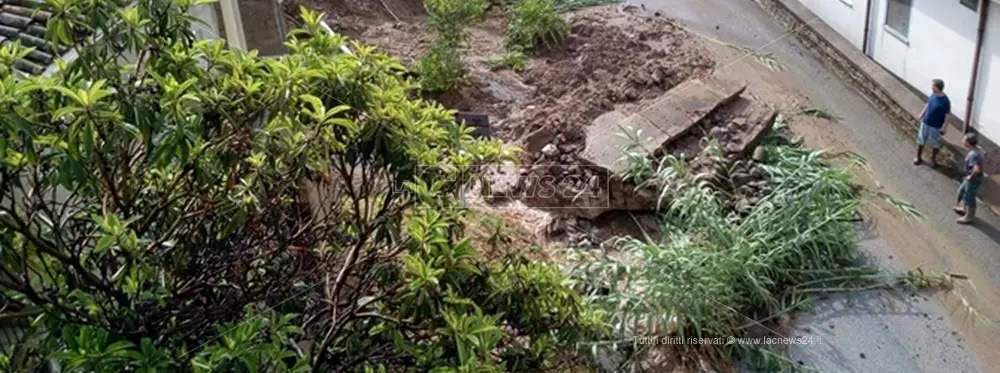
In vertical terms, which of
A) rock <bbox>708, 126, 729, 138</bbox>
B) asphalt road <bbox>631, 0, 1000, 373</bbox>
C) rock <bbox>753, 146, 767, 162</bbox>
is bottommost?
asphalt road <bbox>631, 0, 1000, 373</bbox>

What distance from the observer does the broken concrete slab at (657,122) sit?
9.53 metres

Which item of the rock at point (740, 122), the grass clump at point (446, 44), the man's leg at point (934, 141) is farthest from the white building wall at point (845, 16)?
the grass clump at point (446, 44)

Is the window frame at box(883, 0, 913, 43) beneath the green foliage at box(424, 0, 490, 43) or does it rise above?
beneath

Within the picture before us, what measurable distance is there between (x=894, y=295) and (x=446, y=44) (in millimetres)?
6172

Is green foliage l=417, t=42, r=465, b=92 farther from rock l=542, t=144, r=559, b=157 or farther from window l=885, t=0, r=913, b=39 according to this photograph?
window l=885, t=0, r=913, b=39

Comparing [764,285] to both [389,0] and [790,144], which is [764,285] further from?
[389,0]

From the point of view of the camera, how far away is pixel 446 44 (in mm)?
12031

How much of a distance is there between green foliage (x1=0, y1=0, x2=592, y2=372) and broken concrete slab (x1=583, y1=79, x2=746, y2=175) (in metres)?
4.74

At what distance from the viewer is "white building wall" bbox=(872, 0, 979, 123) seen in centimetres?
1059

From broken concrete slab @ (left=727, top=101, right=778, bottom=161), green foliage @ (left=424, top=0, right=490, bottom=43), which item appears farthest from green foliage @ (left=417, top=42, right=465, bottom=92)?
broken concrete slab @ (left=727, top=101, right=778, bottom=161)

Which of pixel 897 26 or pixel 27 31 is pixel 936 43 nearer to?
pixel 897 26

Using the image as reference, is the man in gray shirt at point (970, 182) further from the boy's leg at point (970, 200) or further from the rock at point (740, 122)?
the rock at point (740, 122)

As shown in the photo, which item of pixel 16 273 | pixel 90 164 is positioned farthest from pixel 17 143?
pixel 16 273

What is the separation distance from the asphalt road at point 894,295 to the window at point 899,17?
0.93 metres
